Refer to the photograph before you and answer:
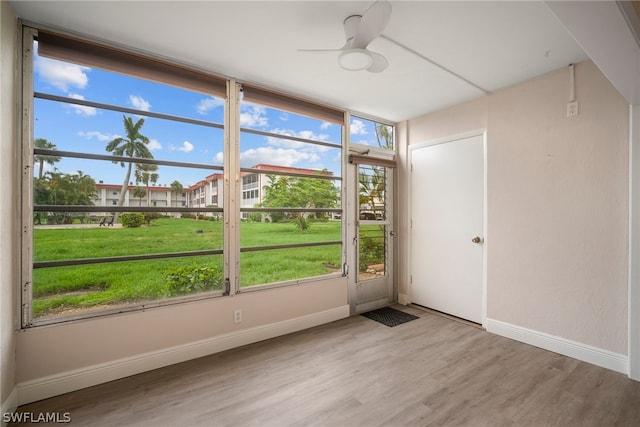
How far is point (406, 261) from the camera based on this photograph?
4211 mm

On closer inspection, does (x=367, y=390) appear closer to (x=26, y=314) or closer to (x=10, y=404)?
(x=10, y=404)

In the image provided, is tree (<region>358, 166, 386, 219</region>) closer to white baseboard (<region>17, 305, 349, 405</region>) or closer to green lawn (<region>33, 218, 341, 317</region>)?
green lawn (<region>33, 218, 341, 317</region>)

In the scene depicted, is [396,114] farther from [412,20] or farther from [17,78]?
[17,78]

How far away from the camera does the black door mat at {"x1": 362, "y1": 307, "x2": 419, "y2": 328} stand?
3506mm

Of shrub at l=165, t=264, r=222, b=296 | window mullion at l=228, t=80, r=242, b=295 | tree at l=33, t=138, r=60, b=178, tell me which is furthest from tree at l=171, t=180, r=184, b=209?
tree at l=33, t=138, r=60, b=178

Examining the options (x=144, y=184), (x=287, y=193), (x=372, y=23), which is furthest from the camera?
(x=287, y=193)

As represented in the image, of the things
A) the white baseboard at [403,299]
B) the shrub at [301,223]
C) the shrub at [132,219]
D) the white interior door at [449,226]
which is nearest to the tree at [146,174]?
the shrub at [132,219]

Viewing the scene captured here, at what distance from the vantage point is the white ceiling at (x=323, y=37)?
1.92 meters

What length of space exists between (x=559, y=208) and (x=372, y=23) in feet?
8.17

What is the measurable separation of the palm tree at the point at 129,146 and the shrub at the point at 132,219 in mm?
56

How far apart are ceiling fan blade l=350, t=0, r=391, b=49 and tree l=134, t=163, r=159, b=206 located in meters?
2.01

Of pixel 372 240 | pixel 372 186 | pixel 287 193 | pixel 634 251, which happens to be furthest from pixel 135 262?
pixel 634 251

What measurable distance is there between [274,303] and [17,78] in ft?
9.13

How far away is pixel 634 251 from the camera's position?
2.29 meters
